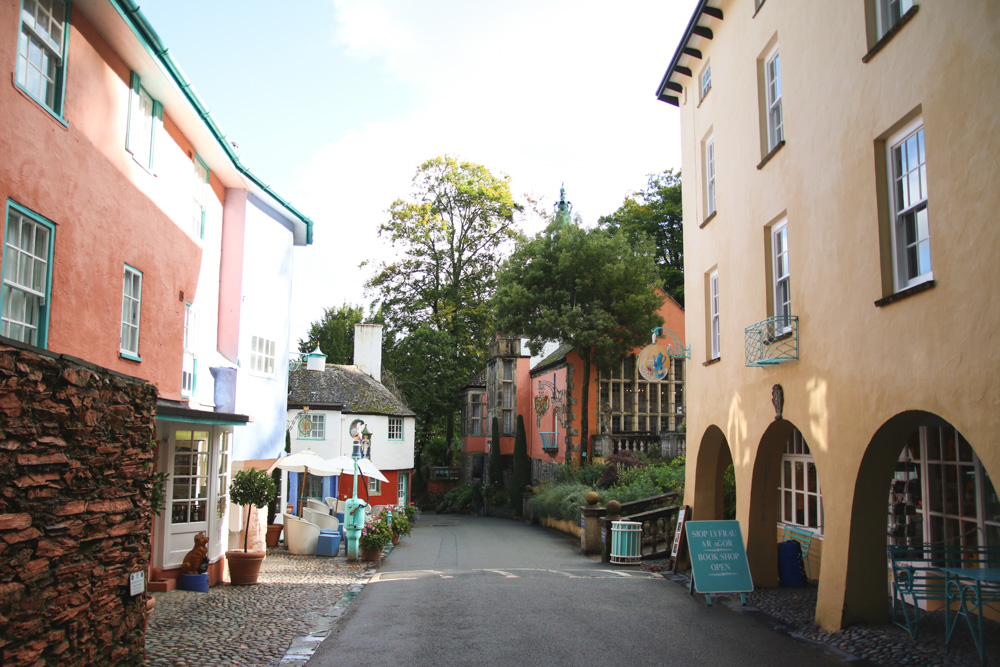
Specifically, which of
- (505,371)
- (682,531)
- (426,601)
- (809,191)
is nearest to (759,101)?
(809,191)

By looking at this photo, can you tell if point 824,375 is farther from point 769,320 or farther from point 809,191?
point 809,191

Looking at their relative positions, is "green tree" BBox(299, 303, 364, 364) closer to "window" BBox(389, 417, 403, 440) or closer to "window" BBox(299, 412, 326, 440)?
"window" BBox(389, 417, 403, 440)

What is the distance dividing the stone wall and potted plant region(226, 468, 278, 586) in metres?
5.96

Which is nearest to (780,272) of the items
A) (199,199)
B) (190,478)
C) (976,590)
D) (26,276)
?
(976,590)

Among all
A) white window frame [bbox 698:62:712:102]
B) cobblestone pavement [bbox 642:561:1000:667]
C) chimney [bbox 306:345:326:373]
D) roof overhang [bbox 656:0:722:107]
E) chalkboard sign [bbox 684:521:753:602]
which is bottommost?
cobblestone pavement [bbox 642:561:1000:667]

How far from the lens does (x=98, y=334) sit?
9.47 m

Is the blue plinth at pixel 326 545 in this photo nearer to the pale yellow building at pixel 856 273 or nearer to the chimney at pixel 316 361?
the pale yellow building at pixel 856 273

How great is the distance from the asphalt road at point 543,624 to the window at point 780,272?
403 centimetres

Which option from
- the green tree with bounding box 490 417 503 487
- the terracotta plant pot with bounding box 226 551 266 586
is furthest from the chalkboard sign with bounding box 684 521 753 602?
the green tree with bounding box 490 417 503 487

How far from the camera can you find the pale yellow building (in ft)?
20.4

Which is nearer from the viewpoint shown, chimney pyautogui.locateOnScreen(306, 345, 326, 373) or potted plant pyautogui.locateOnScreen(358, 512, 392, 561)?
potted plant pyautogui.locateOnScreen(358, 512, 392, 561)

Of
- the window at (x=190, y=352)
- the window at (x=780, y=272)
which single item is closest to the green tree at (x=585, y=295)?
the window at (x=190, y=352)

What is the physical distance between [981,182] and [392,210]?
36.8 metres

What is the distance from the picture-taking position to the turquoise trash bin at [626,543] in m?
15.7
